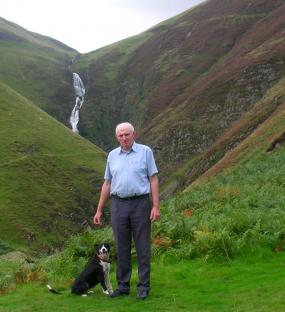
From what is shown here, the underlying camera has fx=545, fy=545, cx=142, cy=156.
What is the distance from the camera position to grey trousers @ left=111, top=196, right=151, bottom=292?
1185 cm

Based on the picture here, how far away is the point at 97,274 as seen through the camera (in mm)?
12445

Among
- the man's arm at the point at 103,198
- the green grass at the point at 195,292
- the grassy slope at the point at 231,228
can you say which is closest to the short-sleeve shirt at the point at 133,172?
the man's arm at the point at 103,198

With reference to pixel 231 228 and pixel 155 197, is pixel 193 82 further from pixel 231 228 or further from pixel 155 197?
pixel 155 197

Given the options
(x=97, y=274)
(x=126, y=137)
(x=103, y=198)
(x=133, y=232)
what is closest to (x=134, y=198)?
(x=133, y=232)

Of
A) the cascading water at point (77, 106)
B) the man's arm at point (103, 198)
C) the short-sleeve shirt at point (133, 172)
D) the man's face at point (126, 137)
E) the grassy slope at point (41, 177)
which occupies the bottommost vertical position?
the grassy slope at point (41, 177)

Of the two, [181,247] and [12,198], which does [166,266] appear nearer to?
[181,247]

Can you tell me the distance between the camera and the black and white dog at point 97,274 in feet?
39.8

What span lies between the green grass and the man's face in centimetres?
Answer: 334

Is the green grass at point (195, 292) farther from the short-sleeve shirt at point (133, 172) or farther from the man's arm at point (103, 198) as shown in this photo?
Answer: the short-sleeve shirt at point (133, 172)

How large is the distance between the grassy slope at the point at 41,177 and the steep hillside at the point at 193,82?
15.0 meters

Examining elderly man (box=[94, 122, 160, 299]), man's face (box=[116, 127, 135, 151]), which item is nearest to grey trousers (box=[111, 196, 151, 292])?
elderly man (box=[94, 122, 160, 299])

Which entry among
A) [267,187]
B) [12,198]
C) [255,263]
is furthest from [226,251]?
[12,198]

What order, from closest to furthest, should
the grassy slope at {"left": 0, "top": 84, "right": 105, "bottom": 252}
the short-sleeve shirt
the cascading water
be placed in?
the short-sleeve shirt < the grassy slope at {"left": 0, "top": 84, "right": 105, "bottom": 252} < the cascading water

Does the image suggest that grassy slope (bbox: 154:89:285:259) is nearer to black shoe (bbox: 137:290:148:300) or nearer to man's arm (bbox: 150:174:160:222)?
black shoe (bbox: 137:290:148:300)
